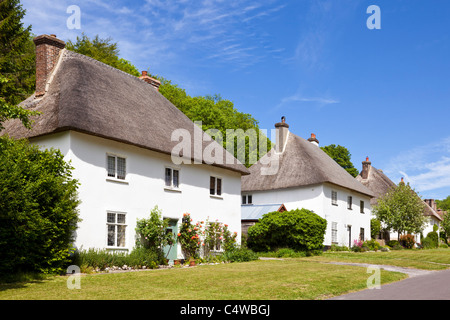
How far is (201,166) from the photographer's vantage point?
79.5ft

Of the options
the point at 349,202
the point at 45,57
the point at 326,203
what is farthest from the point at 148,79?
the point at 349,202

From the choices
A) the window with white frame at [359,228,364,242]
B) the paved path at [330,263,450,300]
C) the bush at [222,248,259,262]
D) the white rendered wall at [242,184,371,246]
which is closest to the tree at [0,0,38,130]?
the bush at [222,248,259,262]

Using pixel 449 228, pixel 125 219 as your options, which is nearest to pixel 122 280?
pixel 125 219

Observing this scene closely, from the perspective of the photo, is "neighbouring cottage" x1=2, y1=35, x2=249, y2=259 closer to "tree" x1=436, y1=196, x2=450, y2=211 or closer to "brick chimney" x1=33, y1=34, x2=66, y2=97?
"brick chimney" x1=33, y1=34, x2=66, y2=97

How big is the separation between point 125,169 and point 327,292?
11.3 meters

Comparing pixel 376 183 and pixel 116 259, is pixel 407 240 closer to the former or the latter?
pixel 376 183

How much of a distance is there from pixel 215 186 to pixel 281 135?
15228mm

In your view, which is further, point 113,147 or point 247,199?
point 247,199

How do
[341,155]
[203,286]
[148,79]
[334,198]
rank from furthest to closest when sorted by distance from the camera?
[341,155] → [334,198] → [148,79] → [203,286]

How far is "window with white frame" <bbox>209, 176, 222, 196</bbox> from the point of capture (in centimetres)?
2525

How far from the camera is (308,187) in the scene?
116 feet

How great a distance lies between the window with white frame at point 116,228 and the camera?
18.8m

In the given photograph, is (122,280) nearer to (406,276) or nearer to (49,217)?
(49,217)

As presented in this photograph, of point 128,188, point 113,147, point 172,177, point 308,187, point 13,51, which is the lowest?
point 128,188
